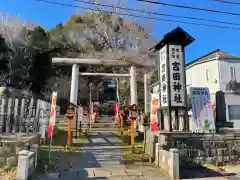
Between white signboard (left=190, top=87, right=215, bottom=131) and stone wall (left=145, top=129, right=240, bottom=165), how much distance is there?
783 millimetres

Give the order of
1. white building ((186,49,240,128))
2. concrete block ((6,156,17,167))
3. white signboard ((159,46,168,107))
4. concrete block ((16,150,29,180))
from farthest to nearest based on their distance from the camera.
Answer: white building ((186,49,240,128)) < white signboard ((159,46,168,107)) < concrete block ((6,156,17,167)) < concrete block ((16,150,29,180))

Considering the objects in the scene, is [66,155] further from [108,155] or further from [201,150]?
[201,150]

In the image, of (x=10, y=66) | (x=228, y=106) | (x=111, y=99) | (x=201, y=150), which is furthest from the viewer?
(x=111, y=99)

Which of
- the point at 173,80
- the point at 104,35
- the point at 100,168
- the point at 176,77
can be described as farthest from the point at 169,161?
the point at 104,35

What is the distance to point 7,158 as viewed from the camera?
7059 millimetres

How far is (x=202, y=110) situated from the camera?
9984 millimetres

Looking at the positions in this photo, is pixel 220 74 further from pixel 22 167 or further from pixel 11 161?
pixel 22 167

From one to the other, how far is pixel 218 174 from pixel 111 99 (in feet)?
106

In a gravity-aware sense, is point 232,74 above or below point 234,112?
above

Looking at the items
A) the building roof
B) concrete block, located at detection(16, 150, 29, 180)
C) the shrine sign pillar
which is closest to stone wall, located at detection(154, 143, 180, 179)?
the shrine sign pillar

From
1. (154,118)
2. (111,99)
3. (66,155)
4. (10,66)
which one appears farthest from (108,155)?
(111,99)

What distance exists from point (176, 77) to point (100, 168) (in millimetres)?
4479

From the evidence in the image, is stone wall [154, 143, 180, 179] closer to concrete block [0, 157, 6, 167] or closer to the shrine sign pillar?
the shrine sign pillar

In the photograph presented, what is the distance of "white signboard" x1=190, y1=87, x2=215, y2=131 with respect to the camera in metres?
9.73
